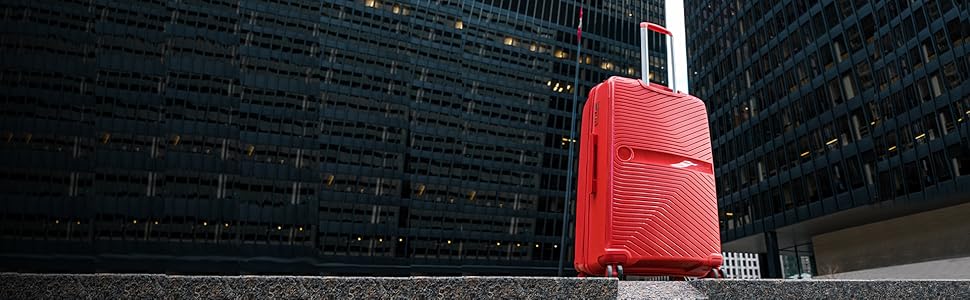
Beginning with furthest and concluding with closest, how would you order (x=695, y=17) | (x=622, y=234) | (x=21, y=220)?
(x=695, y=17) < (x=21, y=220) < (x=622, y=234)

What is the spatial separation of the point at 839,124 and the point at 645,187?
39382 millimetres

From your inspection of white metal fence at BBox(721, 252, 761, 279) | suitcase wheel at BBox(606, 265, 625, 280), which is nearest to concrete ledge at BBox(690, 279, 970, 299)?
suitcase wheel at BBox(606, 265, 625, 280)

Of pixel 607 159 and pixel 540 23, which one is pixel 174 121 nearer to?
pixel 540 23

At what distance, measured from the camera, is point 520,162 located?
77125mm

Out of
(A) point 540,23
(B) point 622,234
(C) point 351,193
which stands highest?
(A) point 540,23

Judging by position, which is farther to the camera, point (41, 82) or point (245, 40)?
point (245, 40)

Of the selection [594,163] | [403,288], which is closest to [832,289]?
[594,163]

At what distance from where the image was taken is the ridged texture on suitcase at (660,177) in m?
3.91

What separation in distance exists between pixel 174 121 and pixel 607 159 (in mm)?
60271

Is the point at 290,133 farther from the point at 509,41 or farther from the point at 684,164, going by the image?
the point at 684,164

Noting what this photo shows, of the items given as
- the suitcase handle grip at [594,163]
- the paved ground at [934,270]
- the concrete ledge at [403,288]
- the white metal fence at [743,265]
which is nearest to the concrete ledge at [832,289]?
the concrete ledge at [403,288]

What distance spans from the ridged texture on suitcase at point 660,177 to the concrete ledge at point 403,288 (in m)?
0.44

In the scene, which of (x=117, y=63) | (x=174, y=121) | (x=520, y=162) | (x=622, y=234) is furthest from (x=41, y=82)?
(x=622, y=234)

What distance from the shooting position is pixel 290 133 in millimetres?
63406
